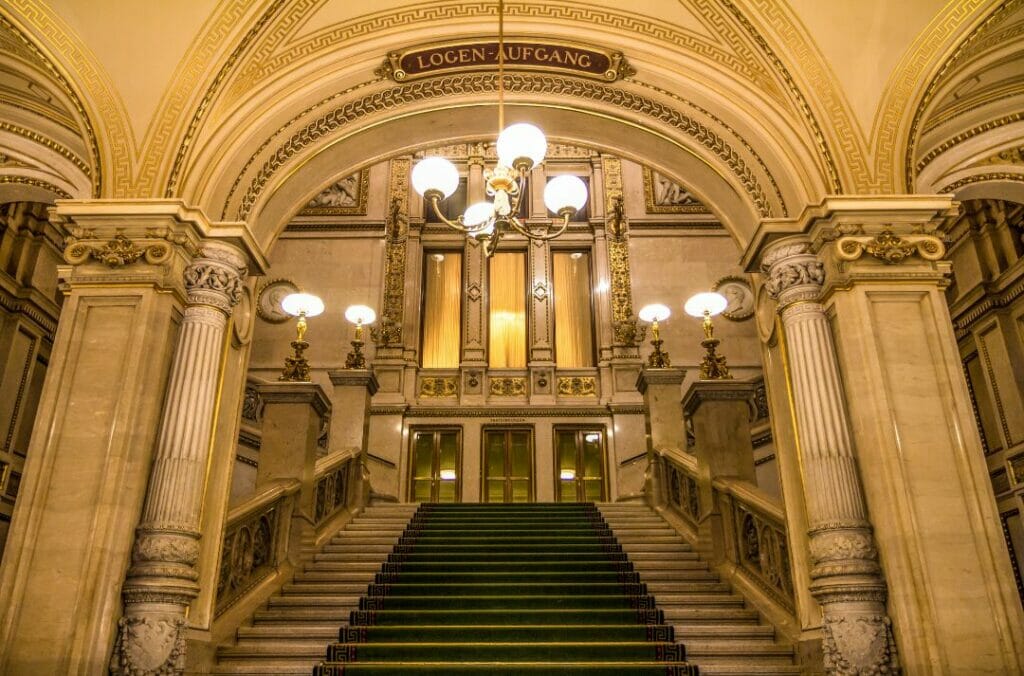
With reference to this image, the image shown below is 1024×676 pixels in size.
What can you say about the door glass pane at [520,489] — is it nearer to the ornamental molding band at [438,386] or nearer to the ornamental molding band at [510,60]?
the ornamental molding band at [438,386]

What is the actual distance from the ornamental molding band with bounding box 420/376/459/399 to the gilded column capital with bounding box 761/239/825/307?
8.00 metres

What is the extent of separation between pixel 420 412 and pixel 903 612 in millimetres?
9212

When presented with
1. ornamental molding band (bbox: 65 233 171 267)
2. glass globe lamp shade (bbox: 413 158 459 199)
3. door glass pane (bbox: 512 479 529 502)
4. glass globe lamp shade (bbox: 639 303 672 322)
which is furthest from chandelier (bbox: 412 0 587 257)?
door glass pane (bbox: 512 479 529 502)

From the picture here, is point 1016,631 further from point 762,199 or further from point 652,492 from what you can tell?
point 652,492

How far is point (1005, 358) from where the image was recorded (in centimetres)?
1052

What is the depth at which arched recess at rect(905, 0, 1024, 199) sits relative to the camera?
6.02 metres

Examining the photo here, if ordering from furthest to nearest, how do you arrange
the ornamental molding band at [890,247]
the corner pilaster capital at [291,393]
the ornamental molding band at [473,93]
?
the corner pilaster capital at [291,393] < the ornamental molding band at [473,93] < the ornamental molding band at [890,247]

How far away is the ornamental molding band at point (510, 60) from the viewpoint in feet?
22.3

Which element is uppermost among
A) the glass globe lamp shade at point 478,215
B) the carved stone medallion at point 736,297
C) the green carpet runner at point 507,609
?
the carved stone medallion at point 736,297

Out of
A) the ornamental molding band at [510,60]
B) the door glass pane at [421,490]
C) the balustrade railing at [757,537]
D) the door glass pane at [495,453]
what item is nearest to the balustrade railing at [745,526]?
the balustrade railing at [757,537]

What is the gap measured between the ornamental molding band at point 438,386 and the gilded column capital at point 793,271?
8.00 metres

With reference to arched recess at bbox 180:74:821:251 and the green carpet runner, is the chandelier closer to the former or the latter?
arched recess at bbox 180:74:821:251

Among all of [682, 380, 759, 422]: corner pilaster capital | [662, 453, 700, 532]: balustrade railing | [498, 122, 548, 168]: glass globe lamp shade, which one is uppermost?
[498, 122, 548, 168]: glass globe lamp shade

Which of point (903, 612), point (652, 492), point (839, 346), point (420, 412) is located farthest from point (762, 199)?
point (420, 412)
